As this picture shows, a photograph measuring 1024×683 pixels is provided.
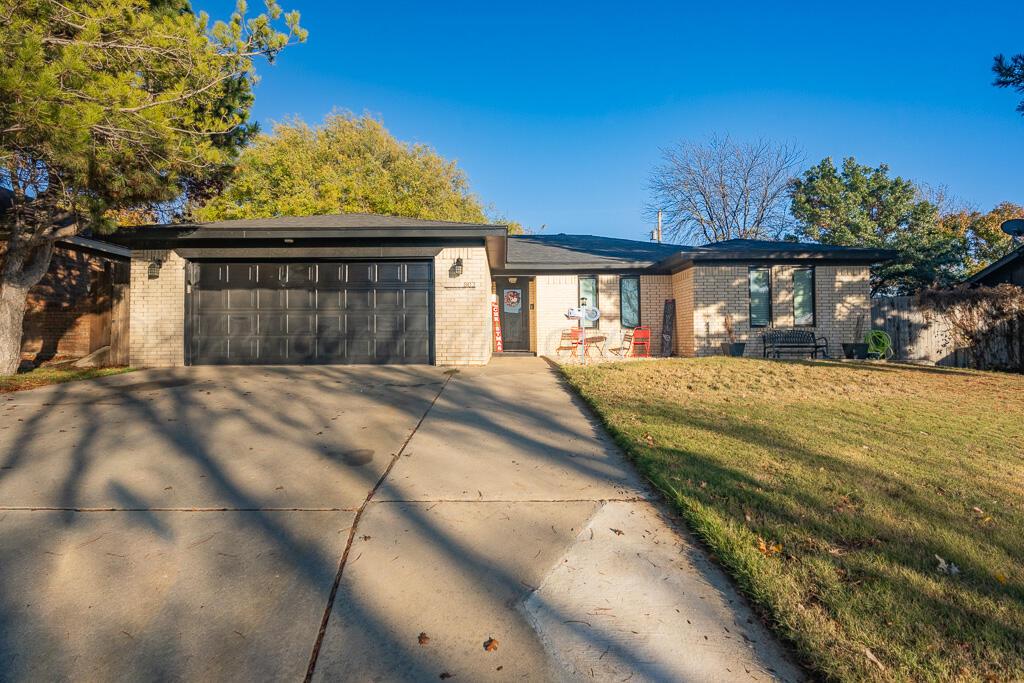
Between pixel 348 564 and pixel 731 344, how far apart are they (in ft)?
37.7

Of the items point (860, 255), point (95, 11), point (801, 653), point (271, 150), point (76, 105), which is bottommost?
point (801, 653)

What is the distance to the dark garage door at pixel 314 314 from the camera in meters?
9.67

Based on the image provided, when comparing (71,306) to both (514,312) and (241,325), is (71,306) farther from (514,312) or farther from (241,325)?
(514,312)

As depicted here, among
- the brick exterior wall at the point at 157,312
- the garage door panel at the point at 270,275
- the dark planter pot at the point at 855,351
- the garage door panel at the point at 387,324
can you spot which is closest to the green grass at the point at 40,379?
the brick exterior wall at the point at 157,312

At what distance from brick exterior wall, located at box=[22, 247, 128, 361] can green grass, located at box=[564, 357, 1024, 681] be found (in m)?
12.2

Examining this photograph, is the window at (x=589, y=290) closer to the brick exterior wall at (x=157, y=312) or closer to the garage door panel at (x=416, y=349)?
the garage door panel at (x=416, y=349)

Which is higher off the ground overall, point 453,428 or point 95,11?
point 95,11

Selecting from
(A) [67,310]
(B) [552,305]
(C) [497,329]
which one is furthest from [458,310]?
(A) [67,310]

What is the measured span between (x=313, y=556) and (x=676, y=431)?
10.9 feet

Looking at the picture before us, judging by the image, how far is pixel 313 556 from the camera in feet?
7.75

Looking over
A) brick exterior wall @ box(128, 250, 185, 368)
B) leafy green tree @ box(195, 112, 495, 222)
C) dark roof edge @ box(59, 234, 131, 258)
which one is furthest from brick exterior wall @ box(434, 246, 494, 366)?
leafy green tree @ box(195, 112, 495, 222)

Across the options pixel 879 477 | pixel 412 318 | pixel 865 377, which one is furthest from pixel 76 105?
pixel 865 377

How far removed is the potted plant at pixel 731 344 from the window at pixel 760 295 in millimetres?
701

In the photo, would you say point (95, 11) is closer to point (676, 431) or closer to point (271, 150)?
point (676, 431)
